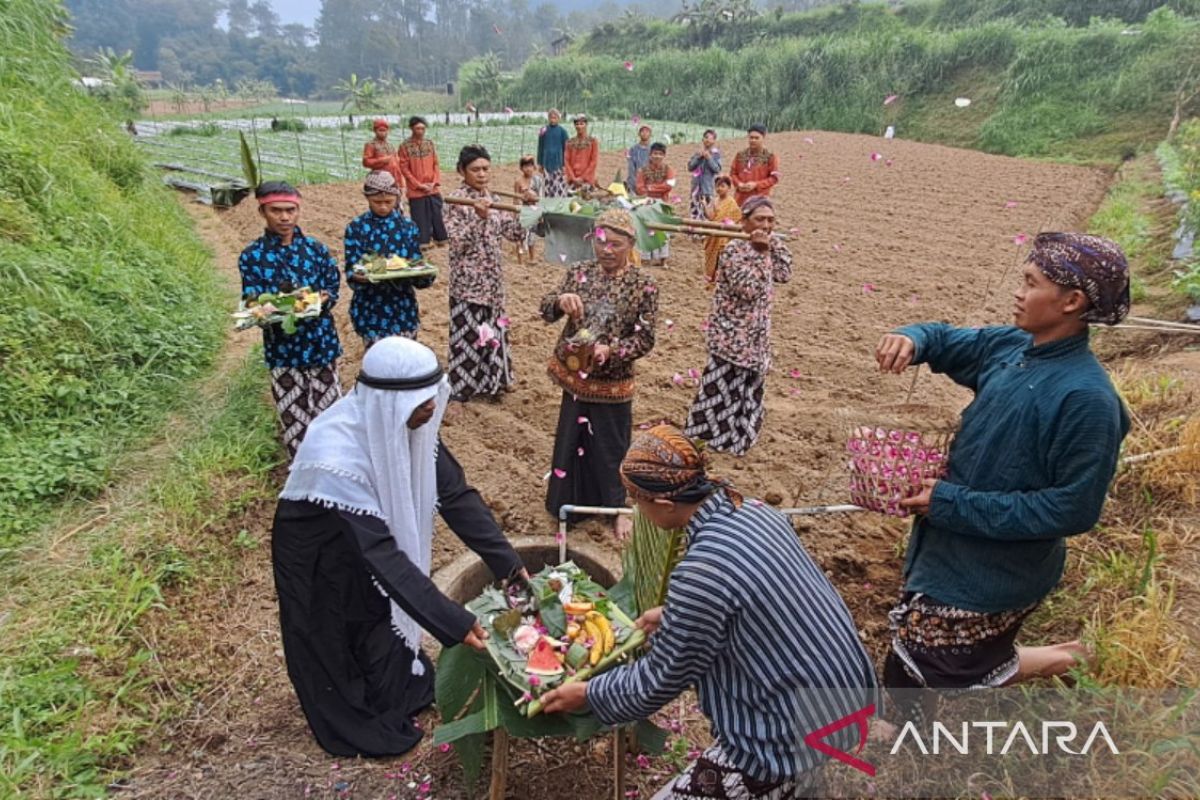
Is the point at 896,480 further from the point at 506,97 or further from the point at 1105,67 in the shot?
the point at 506,97

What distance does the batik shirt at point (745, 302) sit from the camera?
4.57 meters

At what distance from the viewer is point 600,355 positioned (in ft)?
12.4

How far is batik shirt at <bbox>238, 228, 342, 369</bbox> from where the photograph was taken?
4.16m

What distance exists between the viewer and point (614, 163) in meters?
20.7

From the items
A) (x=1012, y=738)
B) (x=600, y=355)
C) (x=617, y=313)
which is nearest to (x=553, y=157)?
(x=617, y=313)

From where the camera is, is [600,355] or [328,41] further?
[328,41]

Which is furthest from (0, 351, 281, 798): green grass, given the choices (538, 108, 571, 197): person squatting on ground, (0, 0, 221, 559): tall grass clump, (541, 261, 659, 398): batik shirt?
(538, 108, 571, 197): person squatting on ground

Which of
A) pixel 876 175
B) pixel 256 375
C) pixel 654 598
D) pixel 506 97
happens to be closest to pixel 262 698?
pixel 654 598

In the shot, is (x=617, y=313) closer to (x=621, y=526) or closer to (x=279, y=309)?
(x=621, y=526)

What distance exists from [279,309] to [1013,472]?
3.65 m

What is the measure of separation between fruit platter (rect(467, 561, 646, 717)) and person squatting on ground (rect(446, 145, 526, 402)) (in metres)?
3.01

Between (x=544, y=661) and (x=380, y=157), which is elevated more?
(x=380, y=157)

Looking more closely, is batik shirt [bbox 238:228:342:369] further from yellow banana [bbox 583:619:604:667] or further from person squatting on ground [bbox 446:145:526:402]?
yellow banana [bbox 583:619:604:667]

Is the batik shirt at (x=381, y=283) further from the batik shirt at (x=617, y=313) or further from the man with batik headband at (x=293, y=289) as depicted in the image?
the batik shirt at (x=617, y=313)
